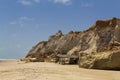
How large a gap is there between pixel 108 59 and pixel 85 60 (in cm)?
200

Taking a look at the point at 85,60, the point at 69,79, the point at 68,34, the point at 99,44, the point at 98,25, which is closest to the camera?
the point at 69,79

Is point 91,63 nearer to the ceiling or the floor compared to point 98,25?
nearer to the floor

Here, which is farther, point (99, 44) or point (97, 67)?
point (99, 44)

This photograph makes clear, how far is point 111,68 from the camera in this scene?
1819 cm

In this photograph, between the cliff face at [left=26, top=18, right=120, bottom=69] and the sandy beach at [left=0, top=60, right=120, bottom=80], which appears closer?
the sandy beach at [left=0, top=60, right=120, bottom=80]

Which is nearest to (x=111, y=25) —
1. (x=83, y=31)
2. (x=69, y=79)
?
(x=83, y=31)

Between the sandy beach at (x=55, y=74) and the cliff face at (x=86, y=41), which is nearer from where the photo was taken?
the sandy beach at (x=55, y=74)

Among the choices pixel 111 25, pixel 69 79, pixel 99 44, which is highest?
pixel 111 25

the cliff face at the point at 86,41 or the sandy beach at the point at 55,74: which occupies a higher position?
the cliff face at the point at 86,41

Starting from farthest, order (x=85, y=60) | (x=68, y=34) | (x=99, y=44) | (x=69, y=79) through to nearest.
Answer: (x=68, y=34)
(x=99, y=44)
(x=85, y=60)
(x=69, y=79)

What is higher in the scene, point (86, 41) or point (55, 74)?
point (86, 41)

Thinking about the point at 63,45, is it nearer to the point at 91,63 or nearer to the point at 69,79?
the point at 91,63

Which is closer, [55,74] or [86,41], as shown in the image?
[55,74]

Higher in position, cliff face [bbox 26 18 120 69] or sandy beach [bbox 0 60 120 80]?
cliff face [bbox 26 18 120 69]
